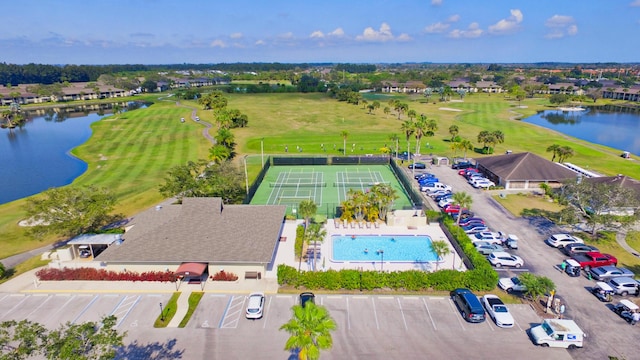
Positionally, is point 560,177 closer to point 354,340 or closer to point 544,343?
point 544,343

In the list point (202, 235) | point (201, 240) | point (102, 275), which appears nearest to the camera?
point (102, 275)

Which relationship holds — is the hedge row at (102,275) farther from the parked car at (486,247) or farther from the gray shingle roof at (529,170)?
the gray shingle roof at (529,170)

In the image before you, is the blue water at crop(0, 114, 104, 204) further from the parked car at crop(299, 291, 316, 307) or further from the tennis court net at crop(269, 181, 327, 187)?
the parked car at crop(299, 291, 316, 307)

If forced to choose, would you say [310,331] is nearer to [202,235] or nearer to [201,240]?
[201,240]

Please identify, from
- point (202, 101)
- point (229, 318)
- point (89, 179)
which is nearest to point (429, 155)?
point (229, 318)

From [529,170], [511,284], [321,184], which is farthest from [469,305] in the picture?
[529,170]
